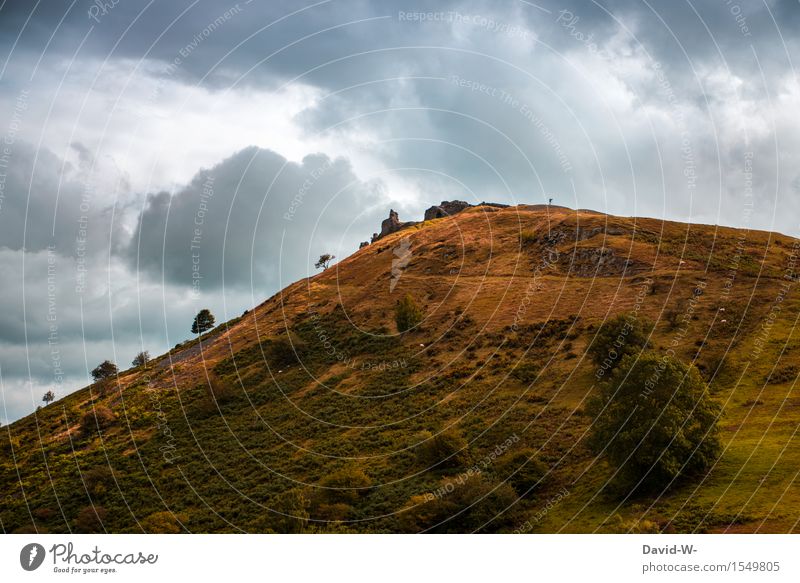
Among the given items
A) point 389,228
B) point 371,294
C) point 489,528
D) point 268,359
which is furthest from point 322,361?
point 389,228

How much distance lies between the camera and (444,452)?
5994 centimetres

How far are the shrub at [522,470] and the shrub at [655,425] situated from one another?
17.9 feet

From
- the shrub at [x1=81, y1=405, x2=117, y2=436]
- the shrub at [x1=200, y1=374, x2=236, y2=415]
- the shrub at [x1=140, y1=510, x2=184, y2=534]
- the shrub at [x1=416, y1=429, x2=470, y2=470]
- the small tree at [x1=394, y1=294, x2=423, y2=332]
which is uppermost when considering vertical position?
the small tree at [x1=394, y1=294, x2=423, y2=332]

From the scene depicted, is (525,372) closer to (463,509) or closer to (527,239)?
(463,509)

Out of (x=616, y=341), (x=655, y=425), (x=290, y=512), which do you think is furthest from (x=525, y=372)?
(x=290, y=512)

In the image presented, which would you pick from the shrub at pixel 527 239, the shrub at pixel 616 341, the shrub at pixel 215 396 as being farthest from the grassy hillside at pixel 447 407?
the shrub at pixel 616 341

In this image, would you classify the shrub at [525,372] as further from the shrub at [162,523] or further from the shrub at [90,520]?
the shrub at [90,520]

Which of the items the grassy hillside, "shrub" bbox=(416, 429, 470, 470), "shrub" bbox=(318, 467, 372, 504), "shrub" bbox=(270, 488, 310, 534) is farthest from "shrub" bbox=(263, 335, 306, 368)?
"shrub" bbox=(416, 429, 470, 470)

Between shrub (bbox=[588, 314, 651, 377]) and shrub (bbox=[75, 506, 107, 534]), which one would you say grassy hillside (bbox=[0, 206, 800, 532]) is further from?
shrub (bbox=[588, 314, 651, 377])

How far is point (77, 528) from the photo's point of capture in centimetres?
6284

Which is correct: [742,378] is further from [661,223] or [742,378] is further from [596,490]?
[661,223]

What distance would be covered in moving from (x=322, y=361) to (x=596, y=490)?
57163 mm

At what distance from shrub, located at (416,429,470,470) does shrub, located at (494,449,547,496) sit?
13.6 feet

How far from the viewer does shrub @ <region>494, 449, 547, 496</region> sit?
51.9 meters
